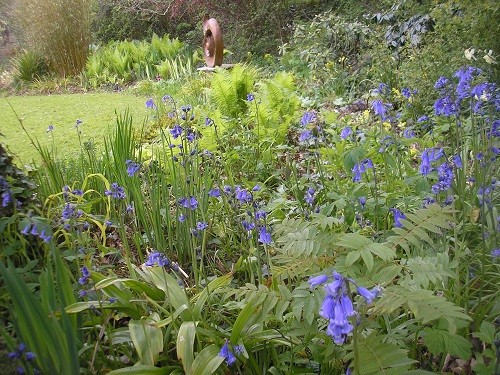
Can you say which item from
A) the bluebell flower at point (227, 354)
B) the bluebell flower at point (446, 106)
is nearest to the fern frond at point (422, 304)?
the bluebell flower at point (227, 354)

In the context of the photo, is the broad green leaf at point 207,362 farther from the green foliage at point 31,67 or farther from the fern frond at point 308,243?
the green foliage at point 31,67

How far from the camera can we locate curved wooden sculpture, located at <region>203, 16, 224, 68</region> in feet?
23.7

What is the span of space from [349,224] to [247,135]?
5.69 feet

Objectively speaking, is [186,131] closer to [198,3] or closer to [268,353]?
[268,353]

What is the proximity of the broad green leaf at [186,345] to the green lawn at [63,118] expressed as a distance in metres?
3.08

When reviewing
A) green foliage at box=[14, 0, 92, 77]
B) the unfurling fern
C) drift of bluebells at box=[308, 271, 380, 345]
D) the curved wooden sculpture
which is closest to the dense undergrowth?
drift of bluebells at box=[308, 271, 380, 345]

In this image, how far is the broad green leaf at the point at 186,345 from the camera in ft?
4.54

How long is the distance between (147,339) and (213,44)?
6.51 meters

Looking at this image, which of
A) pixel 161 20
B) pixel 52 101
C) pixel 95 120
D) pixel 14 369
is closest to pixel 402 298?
pixel 14 369

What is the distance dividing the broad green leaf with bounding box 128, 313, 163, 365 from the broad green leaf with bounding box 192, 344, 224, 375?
5.3 inches

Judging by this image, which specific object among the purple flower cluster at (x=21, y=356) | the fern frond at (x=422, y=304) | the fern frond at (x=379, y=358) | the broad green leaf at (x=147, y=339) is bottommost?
the broad green leaf at (x=147, y=339)

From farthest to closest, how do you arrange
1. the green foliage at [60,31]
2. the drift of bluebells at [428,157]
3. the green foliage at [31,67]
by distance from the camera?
the green foliage at [31,67] < the green foliage at [60,31] < the drift of bluebells at [428,157]

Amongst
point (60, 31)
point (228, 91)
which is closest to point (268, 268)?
point (228, 91)

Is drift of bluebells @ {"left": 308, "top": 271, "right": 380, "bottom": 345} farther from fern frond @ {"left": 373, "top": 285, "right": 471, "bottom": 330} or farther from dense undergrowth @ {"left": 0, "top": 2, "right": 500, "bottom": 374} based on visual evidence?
fern frond @ {"left": 373, "top": 285, "right": 471, "bottom": 330}
